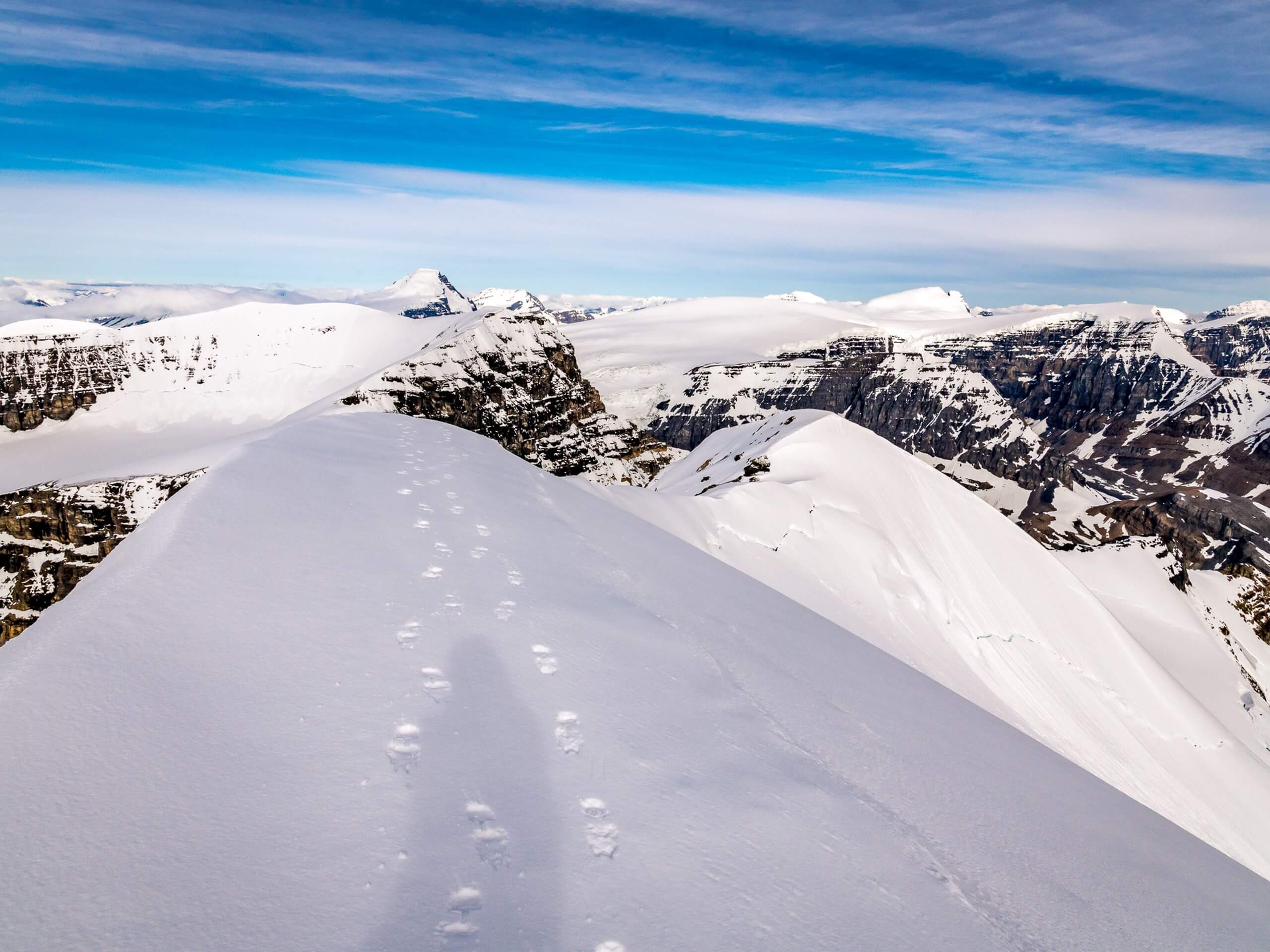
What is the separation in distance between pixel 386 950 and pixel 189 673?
2.65 m

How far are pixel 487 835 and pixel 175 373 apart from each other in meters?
131

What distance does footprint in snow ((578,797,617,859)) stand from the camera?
13.0ft

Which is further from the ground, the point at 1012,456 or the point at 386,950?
the point at 386,950

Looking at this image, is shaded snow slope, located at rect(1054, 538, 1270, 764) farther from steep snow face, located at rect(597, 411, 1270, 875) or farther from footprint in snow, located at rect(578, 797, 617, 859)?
footprint in snow, located at rect(578, 797, 617, 859)

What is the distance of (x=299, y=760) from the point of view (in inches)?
163

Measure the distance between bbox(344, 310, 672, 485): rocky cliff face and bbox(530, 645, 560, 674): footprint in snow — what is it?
6306 cm

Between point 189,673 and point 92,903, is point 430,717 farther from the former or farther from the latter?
point 92,903

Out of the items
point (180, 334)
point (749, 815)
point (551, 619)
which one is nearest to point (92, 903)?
point (749, 815)

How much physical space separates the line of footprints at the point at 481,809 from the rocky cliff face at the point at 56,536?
46366 millimetres

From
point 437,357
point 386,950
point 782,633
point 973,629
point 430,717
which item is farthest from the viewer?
point 437,357

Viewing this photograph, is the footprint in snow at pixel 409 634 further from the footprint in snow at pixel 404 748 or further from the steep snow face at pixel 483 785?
the footprint in snow at pixel 404 748

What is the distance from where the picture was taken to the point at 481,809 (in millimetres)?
4125

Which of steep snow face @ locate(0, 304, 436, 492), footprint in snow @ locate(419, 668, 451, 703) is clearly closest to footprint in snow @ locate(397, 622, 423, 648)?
footprint in snow @ locate(419, 668, 451, 703)

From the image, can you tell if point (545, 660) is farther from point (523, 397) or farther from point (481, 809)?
point (523, 397)
